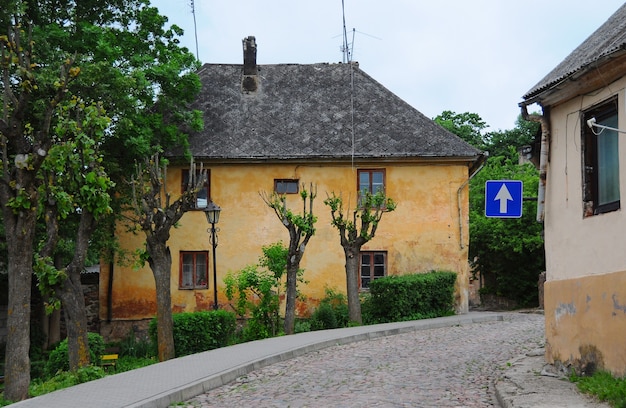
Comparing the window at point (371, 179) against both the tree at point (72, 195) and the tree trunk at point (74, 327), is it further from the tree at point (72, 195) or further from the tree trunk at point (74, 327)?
the tree trunk at point (74, 327)

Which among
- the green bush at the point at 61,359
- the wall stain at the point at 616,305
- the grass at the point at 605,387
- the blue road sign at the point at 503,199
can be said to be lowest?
the green bush at the point at 61,359

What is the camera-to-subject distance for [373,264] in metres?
25.0

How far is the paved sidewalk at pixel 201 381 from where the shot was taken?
874 cm

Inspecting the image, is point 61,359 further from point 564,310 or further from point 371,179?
point 371,179

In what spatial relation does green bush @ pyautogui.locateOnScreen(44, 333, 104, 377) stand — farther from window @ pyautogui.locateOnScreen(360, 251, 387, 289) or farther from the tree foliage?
the tree foliage

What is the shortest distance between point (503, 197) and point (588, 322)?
2.65 meters

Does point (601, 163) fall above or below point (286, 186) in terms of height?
below

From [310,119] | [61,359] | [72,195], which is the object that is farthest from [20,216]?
[310,119]

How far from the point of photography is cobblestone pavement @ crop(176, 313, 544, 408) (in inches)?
360

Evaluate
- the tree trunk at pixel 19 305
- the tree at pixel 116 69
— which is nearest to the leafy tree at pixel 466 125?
the tree at pixel 116 69

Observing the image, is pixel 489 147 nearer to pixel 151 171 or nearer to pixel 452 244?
pixel 452 244

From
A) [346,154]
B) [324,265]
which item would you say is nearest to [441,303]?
[324,265]

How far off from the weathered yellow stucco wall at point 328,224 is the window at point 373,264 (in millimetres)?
241

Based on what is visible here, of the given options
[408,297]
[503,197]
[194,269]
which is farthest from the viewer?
[194,269]
